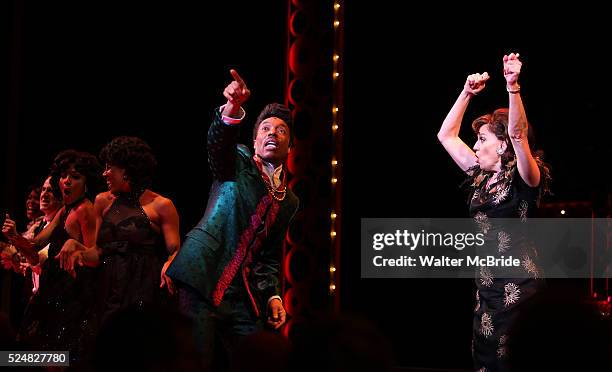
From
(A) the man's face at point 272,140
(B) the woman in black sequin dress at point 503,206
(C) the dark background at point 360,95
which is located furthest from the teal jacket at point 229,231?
(C) the dark background at point 360,95

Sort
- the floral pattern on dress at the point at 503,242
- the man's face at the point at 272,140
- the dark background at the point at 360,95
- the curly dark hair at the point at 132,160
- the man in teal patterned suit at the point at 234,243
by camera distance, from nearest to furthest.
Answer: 1. the man in teal patterned suit at the point at 234,243
2. the floral pattern on dress at the point at 503,242
3. the man's face at the point at 272,140
4. the curly dark hair at the point at 132,160
5. the dark background at the point at 360,95

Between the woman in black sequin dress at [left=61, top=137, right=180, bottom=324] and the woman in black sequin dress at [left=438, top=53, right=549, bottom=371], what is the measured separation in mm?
1475

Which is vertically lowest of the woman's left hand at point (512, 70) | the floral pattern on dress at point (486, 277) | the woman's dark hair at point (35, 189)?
the floral pattern on dress at point (486, 277)

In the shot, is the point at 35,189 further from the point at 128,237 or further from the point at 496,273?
the point at 496,273

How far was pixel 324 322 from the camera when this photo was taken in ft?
4.53

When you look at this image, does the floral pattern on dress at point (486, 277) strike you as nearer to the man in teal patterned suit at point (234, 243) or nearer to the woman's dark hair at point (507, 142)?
the woman's dark hair at point (507, 142)

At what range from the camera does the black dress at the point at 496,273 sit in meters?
3.08

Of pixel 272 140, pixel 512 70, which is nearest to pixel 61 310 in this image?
pixel 272 140

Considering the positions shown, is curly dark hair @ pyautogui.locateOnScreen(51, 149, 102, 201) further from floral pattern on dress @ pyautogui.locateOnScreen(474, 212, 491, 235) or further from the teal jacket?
floral pattern on dress @ pyautogui.locateOnScreen(474, 212, 491, 235)

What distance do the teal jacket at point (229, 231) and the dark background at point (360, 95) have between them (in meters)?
2.30

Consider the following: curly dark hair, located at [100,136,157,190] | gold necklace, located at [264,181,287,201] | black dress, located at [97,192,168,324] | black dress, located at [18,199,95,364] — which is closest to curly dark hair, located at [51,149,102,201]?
black dress, located at [18,199,95,364]

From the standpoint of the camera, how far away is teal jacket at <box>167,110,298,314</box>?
9.89 ft

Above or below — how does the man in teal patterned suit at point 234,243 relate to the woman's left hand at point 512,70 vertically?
below

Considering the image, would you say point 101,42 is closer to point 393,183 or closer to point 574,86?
point 393,183
